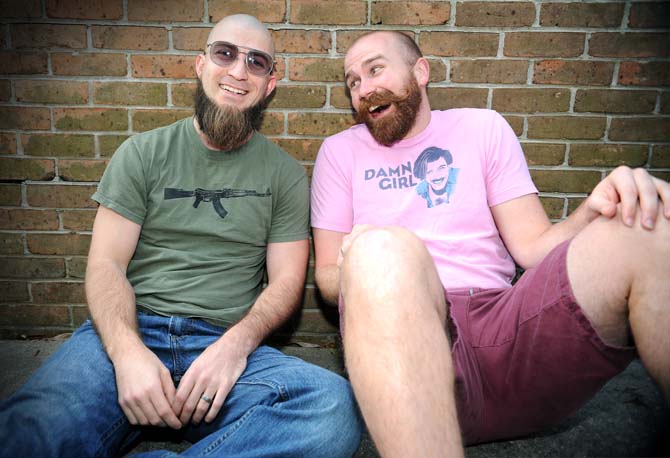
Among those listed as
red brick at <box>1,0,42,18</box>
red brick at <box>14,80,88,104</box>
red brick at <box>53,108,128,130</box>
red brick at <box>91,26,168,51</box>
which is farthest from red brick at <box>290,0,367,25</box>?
red brick at <box>1,0,42,18</box>

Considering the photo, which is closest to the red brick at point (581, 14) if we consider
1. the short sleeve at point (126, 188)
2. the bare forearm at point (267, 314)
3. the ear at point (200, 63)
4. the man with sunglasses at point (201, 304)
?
the man with sunglasses at point (201, 304)

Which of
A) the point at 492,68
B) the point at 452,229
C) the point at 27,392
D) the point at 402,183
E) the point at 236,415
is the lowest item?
the point at 236,415

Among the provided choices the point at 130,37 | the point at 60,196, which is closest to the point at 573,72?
the point at 130,37

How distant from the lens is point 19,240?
2479 millimetres

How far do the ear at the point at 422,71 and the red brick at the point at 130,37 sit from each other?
1182 mm

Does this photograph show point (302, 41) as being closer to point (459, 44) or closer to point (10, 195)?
point (459, 44)

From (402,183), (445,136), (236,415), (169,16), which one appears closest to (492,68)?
(445,136)

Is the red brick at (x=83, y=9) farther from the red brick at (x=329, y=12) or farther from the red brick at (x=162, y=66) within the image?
the red brick at (x=329, y=12)

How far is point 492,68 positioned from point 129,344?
6.44ft

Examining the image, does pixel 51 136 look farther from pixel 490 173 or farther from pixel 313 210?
pixel 490 173

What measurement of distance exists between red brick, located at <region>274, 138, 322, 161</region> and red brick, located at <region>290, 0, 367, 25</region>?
553 millimetres

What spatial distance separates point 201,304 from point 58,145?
119cm

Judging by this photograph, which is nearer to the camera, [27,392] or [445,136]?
[27,392]

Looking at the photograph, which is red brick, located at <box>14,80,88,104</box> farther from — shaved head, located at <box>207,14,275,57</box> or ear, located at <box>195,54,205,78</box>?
shaved head, located at <box>207,14,275,57</box>
